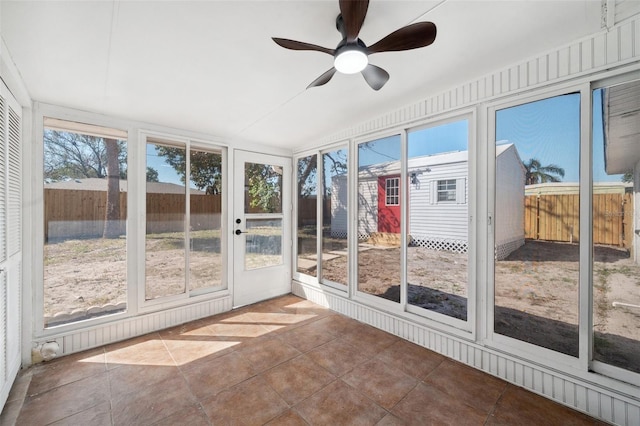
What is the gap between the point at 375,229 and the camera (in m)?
3.17

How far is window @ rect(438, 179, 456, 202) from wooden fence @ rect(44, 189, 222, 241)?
2.92 metres

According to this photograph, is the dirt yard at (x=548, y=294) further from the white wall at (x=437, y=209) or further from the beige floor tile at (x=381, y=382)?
the beige floor tile at (x=381, y=382)

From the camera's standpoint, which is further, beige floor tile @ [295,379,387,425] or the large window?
the large window

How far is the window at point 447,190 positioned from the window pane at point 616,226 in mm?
917

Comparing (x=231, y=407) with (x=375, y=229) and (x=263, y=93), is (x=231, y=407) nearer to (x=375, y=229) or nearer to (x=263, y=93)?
(x=375, y=229)

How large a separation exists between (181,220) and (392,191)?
2.65 meters

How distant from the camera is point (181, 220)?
130 inches

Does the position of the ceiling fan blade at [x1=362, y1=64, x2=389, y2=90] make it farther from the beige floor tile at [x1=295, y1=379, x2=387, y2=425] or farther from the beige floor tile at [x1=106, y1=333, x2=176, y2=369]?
the beige floor tile at [x1=106, y1=333, x2=176, y2=369]

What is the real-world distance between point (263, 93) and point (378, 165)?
→ 60.8 inches

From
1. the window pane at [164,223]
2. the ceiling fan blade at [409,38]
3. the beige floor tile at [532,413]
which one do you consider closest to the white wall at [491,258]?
the beige floor tile at [532,413]

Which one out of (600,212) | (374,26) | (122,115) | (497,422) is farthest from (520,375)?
(122,115)

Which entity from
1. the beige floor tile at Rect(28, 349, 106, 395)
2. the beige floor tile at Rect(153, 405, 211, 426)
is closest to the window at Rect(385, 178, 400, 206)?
the beige floor tile at Rect(153, 405, 211, 426)

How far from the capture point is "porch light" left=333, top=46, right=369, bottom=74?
145cm

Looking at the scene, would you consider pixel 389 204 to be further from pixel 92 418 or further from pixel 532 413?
pixel 92 418
